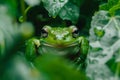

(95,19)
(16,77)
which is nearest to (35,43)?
(95,19)

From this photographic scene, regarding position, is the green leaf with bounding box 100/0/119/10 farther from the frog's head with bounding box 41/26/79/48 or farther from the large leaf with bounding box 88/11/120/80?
the frog's head with bounding box 41/26/79/48

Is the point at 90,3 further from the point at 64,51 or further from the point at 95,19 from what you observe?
the point at 64,51

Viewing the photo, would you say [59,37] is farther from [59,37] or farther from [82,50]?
[82,50]

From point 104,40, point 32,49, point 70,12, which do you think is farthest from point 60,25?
point 104,40

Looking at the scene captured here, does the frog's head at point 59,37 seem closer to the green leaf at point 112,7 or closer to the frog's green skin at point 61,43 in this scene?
the frog's green skin at point 61,43

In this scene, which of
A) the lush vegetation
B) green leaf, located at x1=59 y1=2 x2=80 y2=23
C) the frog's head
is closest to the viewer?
the lush vegetation

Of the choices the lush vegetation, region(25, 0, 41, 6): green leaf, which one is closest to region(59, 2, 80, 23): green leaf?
the lush vegetation
